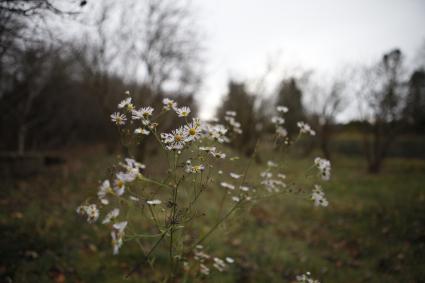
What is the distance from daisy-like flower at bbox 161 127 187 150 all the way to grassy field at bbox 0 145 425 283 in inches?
41.3

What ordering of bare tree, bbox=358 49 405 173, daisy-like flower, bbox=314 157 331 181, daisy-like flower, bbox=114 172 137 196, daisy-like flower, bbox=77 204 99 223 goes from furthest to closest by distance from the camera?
1. bare tree, bbox=358 49 405 173
2. daisy-like flower, bbox=314 157 331 181
3. daisy-like flower, bbox=77 204 99 223
4. daisy-like flower, bbox=114 172 137 196

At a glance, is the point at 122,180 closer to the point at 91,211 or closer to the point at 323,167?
the point at 91,211

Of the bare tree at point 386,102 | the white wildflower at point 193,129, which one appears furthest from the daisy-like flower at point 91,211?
the bare tree at point 386,102

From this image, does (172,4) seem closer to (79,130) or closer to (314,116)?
(79,130)

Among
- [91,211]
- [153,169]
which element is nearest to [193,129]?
[91,211]

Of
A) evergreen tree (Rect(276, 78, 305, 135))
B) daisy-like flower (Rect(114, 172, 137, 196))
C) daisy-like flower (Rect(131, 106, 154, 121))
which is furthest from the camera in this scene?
evergreen tree (Rect(276, 78, 305, 135))

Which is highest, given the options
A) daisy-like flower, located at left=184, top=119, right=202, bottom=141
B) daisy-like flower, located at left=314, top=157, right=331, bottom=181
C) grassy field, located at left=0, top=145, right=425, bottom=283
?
daisy-like flower, located at left=184, top=119, right=202, bottom=141

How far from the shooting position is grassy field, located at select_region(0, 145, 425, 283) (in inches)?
145

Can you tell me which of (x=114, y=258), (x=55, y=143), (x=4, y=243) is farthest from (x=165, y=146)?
(x=55, y=143)

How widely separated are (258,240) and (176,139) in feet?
14.9

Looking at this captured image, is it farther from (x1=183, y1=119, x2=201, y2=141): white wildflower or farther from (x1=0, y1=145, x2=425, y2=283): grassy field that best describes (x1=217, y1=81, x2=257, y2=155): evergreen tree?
A: (x1=183, y1=119, x2=201, y2=141): white wildflower

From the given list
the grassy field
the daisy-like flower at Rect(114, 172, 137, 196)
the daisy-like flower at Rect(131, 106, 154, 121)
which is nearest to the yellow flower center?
the daisy-like flower at Rect(114, 172, 137, 196)

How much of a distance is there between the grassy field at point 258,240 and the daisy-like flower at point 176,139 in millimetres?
1049

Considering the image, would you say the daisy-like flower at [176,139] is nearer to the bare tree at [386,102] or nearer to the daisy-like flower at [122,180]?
the daisy-like flower at [122,180]
